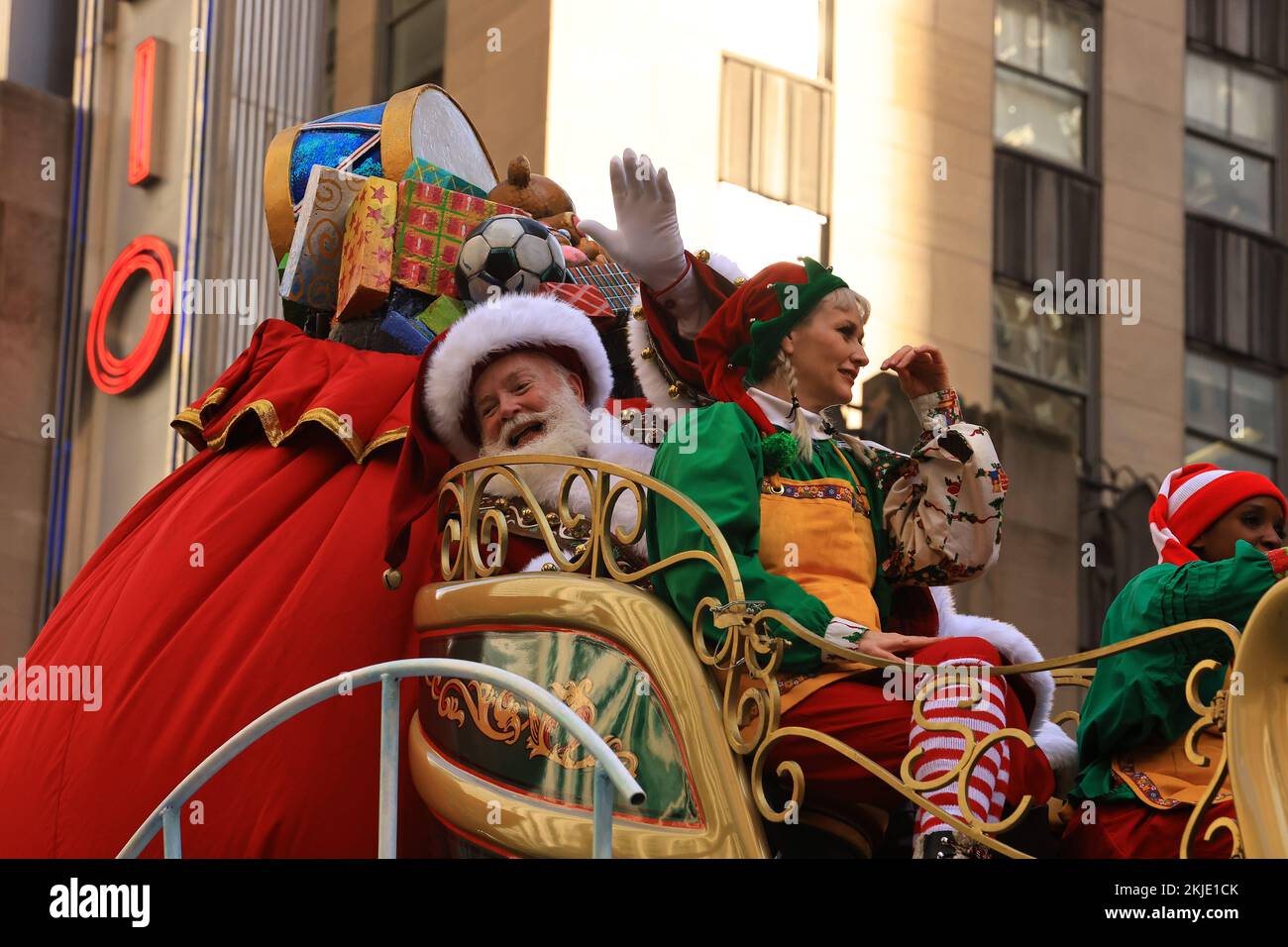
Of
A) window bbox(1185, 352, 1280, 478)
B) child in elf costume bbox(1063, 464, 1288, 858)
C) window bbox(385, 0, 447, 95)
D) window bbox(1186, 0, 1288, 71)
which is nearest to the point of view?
child in elf costume bbox(1063, 464, 1288, 858)

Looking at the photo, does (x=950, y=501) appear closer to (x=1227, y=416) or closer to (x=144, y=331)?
(x=144, y=331)

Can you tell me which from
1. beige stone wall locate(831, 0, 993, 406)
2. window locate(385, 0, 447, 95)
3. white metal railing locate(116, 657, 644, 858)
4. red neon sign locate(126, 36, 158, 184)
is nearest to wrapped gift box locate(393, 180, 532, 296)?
white metal railing locate(116, 657, 644, 858)

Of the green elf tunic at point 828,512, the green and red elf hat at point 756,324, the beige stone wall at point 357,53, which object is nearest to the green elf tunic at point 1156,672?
the green elf tunic at point 828,512

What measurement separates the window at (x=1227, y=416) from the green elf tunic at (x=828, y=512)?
14.8 meters

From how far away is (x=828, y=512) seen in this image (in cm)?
565

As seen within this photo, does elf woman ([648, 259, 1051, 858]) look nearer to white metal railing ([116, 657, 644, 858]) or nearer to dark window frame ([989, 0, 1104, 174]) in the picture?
white metal railing ([116, 657, 644, 858])

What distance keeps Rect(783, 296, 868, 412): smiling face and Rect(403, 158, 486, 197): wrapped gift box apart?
1.98 meters

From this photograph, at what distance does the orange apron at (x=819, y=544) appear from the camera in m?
5.56

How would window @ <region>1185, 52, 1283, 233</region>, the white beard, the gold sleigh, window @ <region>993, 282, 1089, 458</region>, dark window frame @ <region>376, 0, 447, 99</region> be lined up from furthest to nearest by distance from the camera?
window @ <region>1185, 52, 1283, 233</region>
window @ <region>993, 282, 1089, 458</region>
dark window frame @ <region>376, 0, 447, 99</region>
the white beard
the gold sleigh

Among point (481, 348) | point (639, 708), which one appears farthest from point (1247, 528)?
point (481, 348)

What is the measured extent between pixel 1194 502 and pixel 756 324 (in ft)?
3.93

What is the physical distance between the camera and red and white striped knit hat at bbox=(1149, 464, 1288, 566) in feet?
18.3

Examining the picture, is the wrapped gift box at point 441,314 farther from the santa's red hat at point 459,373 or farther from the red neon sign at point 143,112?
the red neon sign at point 143,112
